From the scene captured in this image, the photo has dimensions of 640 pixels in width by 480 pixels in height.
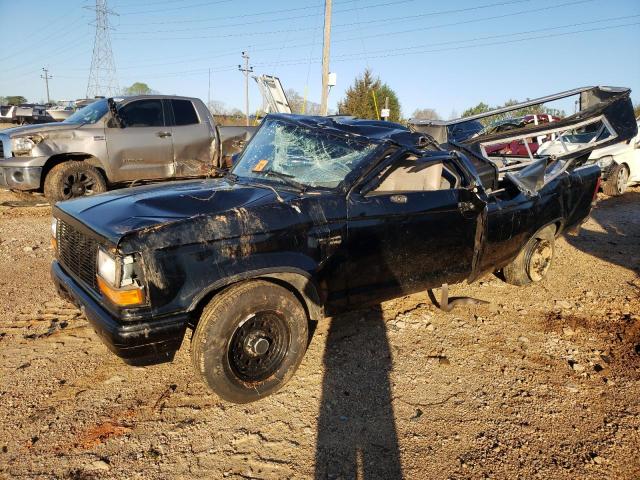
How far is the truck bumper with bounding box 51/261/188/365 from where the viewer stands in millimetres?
2393

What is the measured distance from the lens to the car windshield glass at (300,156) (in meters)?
3.31

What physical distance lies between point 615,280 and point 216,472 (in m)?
5.31

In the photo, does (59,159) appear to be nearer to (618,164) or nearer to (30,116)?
(618,164)

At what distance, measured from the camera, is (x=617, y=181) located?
1067cm

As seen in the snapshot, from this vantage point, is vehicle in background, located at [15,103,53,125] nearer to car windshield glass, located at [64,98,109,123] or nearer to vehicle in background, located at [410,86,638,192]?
car windshield glass, located at [64,98,109,123]

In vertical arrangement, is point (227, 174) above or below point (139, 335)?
above

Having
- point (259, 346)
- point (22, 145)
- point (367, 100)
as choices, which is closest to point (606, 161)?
point (259, 346)

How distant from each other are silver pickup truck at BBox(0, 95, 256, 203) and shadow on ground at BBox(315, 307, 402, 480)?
4.43 meters

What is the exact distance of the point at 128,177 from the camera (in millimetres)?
7570

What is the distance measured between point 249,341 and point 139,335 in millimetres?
710

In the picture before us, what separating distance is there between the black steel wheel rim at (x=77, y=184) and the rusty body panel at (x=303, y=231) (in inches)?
180

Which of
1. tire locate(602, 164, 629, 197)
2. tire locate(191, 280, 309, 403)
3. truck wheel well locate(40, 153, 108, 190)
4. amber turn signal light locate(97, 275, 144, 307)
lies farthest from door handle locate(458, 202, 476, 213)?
tire locate(602, 164, 629, 197)

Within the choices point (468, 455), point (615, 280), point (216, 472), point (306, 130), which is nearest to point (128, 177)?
point (306, 130)

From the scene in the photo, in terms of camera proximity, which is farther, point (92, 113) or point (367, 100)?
point (367, 100)
